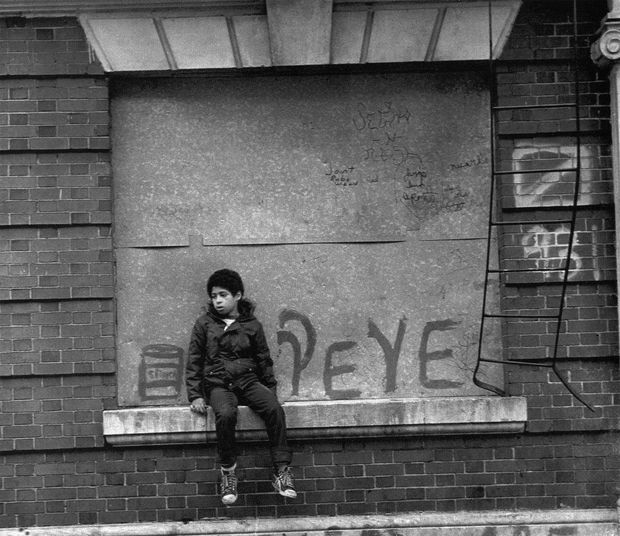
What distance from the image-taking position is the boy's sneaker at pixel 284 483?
627cm

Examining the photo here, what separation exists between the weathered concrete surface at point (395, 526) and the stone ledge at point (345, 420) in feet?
1.88

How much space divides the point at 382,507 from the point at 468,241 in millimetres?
2005

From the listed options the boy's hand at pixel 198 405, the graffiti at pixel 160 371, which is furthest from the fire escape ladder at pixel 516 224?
the graffiti at pixel 160 371

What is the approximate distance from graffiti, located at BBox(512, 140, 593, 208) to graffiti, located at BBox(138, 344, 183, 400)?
2.68m

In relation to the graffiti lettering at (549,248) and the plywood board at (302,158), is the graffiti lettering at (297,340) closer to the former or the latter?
the plywood board at (302,158)

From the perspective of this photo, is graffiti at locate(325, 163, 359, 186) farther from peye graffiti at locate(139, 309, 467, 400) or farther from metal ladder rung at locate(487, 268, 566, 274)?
metal ladder rung at locate(487, 268, 566, 274)

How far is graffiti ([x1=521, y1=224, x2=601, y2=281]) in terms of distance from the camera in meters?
6.78

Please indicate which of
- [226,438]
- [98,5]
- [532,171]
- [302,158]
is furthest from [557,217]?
[98,5]

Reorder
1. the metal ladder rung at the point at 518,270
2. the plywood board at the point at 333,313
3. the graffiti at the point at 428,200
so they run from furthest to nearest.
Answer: the graffiti at the point at 428,200 → the plywood board at the point at 333,313 → the metal ladder rung at the point at 518,270

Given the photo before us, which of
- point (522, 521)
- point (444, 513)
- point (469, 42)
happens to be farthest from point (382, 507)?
point (469, 42)

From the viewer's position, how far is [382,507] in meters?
6.70

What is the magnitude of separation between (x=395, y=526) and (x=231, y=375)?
5.09 ft

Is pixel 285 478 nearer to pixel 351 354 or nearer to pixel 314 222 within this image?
pixel 351 354

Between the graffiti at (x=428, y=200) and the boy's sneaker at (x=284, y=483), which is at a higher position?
the graffiti at (x=428, y=200)
